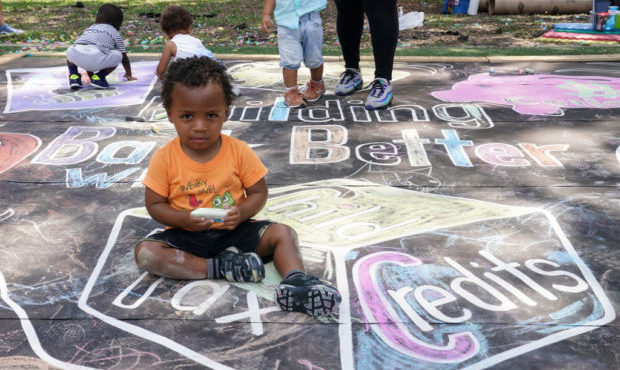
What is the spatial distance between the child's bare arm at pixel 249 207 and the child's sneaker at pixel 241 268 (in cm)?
12

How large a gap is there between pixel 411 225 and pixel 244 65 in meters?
3.23

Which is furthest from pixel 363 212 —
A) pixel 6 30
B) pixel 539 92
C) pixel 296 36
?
pixel 6 30

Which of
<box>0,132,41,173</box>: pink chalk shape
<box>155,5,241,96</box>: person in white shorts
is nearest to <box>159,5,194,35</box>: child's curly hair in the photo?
<box>155,5,241,96</box>: person in white shorts

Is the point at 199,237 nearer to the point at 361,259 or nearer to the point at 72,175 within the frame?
the point at 361,259

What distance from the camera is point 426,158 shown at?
3.18 metres

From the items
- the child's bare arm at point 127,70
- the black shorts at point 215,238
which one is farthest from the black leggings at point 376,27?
the black shorts at point 215,238

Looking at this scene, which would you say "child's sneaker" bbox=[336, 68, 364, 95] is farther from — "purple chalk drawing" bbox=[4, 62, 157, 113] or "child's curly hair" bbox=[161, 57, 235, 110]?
"child's curly hair" bbox=[161, 57, 235, 110]

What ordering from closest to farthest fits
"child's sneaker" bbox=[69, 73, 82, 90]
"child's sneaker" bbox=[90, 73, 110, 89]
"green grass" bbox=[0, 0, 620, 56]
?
1. "child's sneaker" bbox=[69, 73, 82, 90]
2. "child's sneaker" bbox=[90, 73, 110, 89]
3. "green grass" bbox=[0, 0, 620, 56]

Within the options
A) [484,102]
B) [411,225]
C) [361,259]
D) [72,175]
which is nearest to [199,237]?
[361,259]

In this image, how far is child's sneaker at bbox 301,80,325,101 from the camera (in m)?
4.31

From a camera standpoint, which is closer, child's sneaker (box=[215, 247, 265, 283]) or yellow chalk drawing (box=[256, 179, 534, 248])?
child's sneaker (box=[215, 247, 265, 283])

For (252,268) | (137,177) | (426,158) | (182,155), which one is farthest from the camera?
(426,158)

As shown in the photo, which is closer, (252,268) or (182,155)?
(252,268)

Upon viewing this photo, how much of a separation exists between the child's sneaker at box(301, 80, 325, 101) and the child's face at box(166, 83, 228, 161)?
2203 mm
